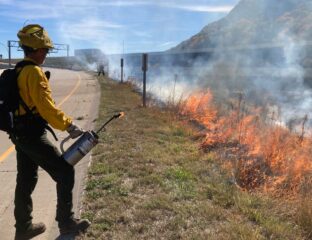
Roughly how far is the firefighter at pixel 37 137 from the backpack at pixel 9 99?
0.04 meters

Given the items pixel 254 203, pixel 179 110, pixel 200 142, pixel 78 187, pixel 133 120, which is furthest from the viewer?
pixel 179 110

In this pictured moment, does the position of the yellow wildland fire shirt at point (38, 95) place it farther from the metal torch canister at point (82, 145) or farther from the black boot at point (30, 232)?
the black boot at point (30, 232)

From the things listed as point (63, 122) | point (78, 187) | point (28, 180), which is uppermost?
point (63, 122)

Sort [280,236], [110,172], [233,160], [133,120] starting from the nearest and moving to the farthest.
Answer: [280,236] → [110,172] → [233,160] → [133,120]

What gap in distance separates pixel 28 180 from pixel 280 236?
2.44 metres

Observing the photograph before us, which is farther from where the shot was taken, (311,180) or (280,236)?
(311,180)

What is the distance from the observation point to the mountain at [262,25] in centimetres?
3472

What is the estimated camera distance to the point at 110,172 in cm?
650

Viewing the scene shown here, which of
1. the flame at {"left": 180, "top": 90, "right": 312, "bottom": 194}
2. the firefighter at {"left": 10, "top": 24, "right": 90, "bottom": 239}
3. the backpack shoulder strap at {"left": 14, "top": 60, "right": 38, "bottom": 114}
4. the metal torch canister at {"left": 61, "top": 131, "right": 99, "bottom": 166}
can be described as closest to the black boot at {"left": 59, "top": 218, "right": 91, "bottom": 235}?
the firefighter at {"left": 10, "top": 24, "right": 90, "bottom": 239}

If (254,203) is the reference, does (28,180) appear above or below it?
above

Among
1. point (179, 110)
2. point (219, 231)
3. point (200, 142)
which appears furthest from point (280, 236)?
point (179, 110)

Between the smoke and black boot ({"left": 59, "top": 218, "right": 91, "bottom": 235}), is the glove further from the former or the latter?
the smoke

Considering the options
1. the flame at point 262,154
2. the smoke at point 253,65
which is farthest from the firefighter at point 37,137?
the smoke at point 253,65

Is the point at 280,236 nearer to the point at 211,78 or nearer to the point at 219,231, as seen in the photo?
the point at 219,231
